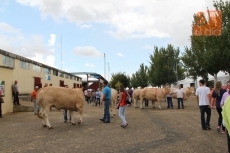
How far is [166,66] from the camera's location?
2047 inches

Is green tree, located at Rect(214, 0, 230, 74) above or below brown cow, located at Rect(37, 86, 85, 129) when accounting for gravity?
above

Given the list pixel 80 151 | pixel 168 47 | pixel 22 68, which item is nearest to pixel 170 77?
pixel 168 47

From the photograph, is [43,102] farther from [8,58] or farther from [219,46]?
[219,46]

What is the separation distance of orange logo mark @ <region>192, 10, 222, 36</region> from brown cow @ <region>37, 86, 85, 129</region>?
17.4m

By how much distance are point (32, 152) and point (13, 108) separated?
12.7m

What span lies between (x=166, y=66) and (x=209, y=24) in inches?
1022

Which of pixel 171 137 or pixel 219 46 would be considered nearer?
pixel 171 137

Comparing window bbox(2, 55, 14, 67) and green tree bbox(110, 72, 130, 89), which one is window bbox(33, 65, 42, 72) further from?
green tree bbox(110, 72, 130, 89)

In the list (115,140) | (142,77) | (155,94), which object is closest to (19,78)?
(155,94)

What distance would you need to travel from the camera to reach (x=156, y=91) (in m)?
21.4

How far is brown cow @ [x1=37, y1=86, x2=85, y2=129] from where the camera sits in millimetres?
11320

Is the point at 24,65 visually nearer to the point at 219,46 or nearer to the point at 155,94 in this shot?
the point at 155,94

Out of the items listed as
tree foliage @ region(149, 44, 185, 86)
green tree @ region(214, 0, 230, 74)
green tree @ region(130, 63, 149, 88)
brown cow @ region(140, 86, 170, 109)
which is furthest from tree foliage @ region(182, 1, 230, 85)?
green tree @ region(130, 63, 149, 88)

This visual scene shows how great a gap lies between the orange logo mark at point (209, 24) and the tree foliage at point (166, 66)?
22.4m
